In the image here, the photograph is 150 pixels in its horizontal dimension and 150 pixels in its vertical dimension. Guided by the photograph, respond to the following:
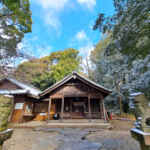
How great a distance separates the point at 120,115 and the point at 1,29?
631 inches

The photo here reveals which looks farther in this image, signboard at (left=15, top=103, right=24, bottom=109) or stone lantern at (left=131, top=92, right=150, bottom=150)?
signboard at (left=15, top=103, right=24, bottom=109)

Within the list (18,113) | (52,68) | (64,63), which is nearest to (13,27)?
(18,113)

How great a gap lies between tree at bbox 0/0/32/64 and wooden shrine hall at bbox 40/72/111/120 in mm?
4529

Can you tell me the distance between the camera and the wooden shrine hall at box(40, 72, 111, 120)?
9242 millimetres

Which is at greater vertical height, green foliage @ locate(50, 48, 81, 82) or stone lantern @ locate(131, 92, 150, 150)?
green foliage @ locate(50, 48, 81, 82)

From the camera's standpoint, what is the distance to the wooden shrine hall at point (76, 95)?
924 centimetres

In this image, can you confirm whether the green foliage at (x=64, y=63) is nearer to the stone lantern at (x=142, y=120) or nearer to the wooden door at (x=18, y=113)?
the wooden door at (x=18, y=113)

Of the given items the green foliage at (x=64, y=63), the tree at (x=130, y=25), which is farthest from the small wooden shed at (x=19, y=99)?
the tree at (x=130, y=25)

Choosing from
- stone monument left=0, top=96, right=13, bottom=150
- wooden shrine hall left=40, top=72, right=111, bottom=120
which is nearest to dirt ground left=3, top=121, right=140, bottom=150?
stone monument left=0, top=96, right=13, bottom=150

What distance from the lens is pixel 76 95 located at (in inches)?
370

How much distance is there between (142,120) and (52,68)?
63.1 feet

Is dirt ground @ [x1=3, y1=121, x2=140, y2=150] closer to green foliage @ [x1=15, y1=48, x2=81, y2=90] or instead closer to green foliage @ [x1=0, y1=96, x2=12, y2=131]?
green foliage @ [x1=0, y1=96, x2=12, y2=131]

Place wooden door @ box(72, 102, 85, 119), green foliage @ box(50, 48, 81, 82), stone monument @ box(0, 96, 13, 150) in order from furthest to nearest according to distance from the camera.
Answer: green foliage @ box(50, 48, 81, 82) → wooden door @ box(72, 102, 85, 119) → stone monument @ box(0, 96, 13, 150)

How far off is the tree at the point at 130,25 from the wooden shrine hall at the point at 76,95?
16.6 feet
